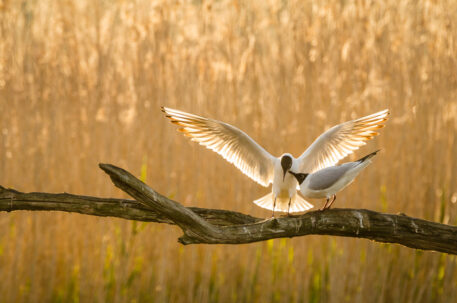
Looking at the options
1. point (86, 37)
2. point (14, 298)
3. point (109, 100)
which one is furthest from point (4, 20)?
point (14, 298)

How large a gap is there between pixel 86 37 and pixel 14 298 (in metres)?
1.59

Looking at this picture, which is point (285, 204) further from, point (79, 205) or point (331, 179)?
point (79, 205)

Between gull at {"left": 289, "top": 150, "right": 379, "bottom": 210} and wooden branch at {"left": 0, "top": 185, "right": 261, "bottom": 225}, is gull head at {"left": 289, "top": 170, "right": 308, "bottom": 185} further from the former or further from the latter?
wooden branch at {"left": 0, "top": 185, "right": 261, "bottom": 225}

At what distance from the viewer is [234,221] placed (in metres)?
2.52

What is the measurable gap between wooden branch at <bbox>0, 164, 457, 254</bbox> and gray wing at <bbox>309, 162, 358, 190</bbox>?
0.36 feet

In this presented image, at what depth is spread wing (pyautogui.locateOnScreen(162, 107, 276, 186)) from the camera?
114 inches

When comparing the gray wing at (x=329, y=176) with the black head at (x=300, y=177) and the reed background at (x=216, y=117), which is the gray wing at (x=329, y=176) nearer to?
the black head at (x=300, y=177)

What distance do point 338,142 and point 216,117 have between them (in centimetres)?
102

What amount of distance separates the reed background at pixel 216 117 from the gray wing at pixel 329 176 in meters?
1.09

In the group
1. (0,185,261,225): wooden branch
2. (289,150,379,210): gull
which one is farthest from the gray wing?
(0,185,261,225): wooden branch

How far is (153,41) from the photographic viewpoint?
381 centimetres

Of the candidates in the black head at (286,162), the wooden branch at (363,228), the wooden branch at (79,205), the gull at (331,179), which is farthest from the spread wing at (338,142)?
the wooden branch at (79,205)

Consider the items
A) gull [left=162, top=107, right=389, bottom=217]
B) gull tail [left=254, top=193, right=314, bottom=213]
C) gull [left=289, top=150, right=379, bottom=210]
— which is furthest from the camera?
gull tail [left=254, top=193, right=314, bottom=213]

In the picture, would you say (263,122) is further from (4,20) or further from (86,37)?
(4,20)
